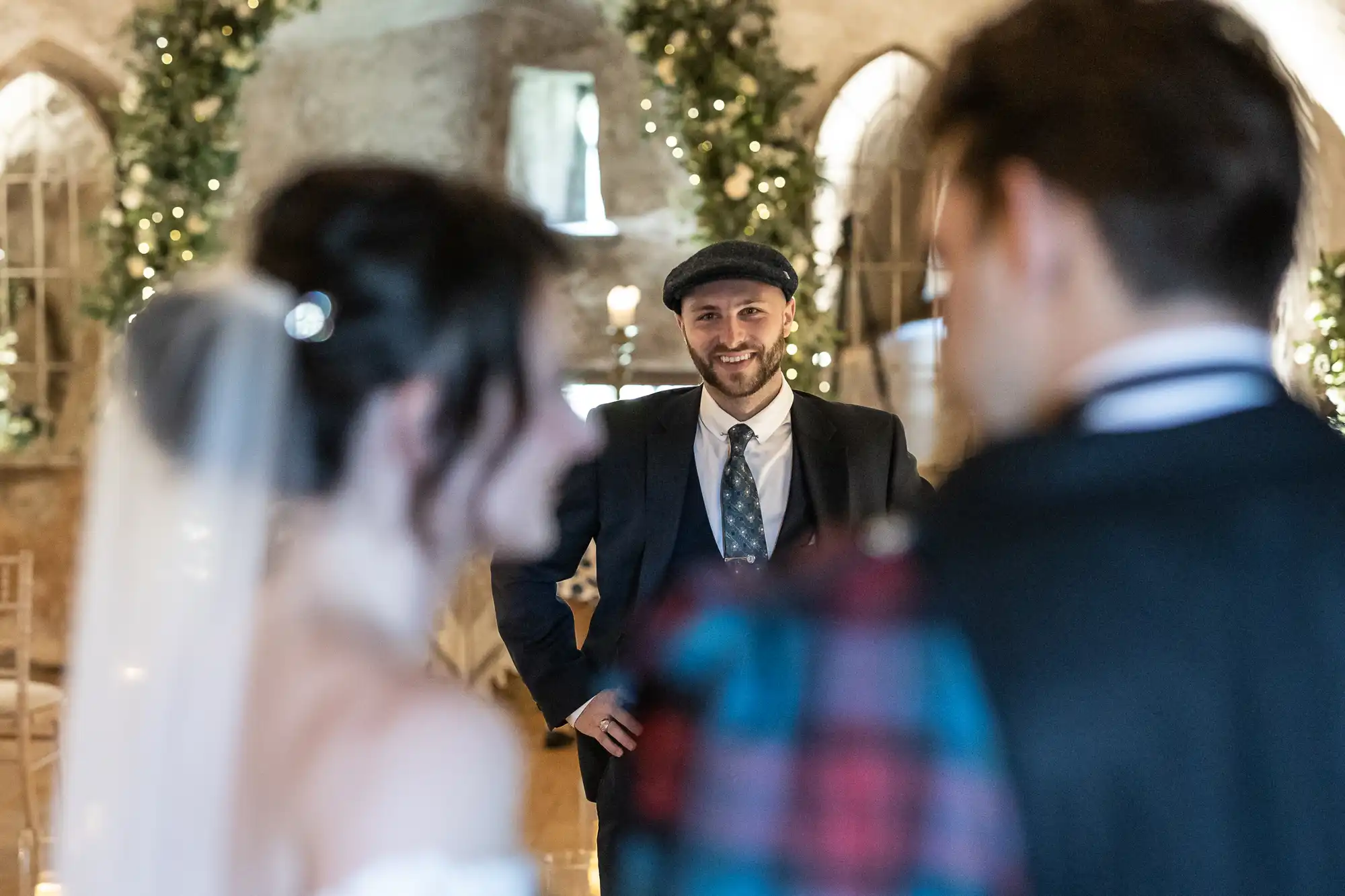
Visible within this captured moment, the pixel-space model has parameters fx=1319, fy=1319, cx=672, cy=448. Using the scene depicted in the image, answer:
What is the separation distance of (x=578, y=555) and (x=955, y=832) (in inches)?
77.4

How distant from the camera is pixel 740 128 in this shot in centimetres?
617

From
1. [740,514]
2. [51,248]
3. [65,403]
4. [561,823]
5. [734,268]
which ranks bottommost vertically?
[561,823]

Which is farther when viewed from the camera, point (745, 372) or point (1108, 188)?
point (745, 372)

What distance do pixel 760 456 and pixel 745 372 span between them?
184 mm

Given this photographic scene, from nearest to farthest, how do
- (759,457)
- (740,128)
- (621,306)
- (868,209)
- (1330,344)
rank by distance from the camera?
(759,457) < (621,306) < (740,128) < (1330,344) < (868,209)

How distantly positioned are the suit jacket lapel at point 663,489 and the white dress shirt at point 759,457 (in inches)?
0.9

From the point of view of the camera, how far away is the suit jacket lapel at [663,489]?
105 inches

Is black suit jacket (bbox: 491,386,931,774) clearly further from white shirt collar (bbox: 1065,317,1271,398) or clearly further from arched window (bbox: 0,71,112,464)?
arched window (bbox: 0,71,112,464)

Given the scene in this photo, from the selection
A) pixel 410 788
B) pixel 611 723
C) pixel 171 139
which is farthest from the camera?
pixel 171 139

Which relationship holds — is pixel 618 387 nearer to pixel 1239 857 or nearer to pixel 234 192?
pixel 234 192

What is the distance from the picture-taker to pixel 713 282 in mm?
2934

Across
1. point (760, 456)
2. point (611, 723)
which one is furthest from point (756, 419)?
point (611, 723)

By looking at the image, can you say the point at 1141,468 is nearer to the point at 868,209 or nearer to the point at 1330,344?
the point at 1330,344

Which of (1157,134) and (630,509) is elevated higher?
(1157,134)
